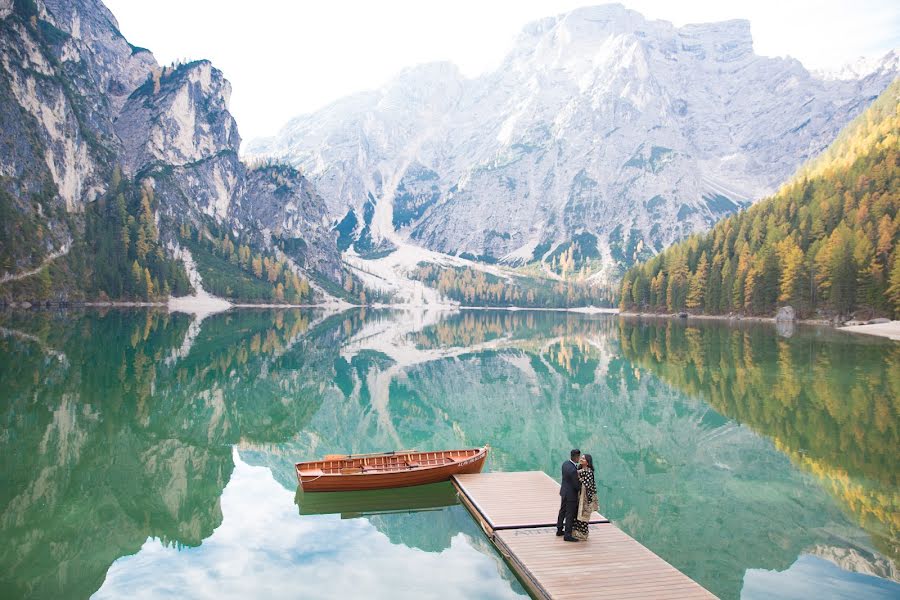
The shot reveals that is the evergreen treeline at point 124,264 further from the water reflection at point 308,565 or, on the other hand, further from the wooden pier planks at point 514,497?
the wooden pier planks at point 514,497

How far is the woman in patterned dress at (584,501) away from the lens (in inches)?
674

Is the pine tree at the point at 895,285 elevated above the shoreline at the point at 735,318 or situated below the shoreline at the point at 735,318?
above

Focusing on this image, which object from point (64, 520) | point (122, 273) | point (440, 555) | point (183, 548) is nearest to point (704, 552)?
point (440, 555)

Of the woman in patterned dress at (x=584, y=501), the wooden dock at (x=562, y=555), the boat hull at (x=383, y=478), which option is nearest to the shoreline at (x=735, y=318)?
the boat hull at (x=383, y=478)

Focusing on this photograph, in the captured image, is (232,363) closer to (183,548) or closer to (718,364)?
(183,548)

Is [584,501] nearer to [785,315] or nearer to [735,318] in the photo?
[785,315]

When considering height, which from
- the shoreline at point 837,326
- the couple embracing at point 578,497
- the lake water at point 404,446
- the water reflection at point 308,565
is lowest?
the water reflection at point 308,565

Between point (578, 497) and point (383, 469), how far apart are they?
888 cm

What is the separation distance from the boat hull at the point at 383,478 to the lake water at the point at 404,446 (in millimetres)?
469

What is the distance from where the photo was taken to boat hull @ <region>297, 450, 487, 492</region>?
74.9 ft

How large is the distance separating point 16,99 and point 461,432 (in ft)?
671

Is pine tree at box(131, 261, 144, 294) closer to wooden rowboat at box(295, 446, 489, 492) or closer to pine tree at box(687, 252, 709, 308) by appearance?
pine tree at box(687, 252, 709, 308)

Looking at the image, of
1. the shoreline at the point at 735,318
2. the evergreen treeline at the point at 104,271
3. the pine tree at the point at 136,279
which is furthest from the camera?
the pine tree at the point at 136,279

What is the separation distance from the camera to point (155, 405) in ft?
119
